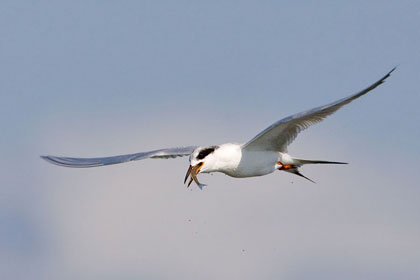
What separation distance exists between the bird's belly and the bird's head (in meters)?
0.55

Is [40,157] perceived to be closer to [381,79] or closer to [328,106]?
[328,106]

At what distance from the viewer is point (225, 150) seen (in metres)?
13.6

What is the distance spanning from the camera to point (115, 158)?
15.4 meters

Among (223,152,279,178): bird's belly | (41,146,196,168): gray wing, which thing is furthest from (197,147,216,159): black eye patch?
(41,146,196,168): gray wing

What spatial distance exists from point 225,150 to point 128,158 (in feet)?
7.34

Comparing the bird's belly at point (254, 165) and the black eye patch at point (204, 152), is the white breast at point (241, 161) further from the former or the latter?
the black eye patch at point (204, 152)

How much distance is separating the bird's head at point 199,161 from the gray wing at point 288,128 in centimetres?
72

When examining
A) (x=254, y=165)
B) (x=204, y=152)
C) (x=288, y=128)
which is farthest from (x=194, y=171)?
(x=288, y=128)

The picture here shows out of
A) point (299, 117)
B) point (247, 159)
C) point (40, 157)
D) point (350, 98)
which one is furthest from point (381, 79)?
point (40, 157)

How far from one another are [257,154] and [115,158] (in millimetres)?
2840

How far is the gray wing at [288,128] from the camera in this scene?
12609mm

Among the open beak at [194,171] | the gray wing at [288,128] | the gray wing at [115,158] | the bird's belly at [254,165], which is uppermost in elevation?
the gray wing at [288,128]

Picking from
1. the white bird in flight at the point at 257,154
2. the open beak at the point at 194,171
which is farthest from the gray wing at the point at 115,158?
the open beak at the point at 194,171

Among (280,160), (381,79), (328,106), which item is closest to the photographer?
(381,79)
